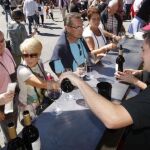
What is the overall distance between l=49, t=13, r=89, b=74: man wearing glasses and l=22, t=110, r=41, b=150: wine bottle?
1624 mm

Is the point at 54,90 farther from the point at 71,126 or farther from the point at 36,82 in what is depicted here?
the point at 71,126

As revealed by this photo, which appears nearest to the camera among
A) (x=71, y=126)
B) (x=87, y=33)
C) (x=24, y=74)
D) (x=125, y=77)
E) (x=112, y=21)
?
(x=71, y=126)

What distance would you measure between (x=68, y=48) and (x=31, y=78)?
86 cm

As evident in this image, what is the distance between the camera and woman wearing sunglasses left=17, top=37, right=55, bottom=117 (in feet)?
10.6

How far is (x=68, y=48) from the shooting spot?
3.89 metres

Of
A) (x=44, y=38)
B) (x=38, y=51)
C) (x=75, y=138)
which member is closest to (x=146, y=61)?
(x=75, y=138)

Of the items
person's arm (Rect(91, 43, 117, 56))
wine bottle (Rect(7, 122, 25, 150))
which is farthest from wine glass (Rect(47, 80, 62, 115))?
person's arm (Rect(91, 43, 117, 56))

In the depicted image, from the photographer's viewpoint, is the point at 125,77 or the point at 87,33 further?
the point at 87,33

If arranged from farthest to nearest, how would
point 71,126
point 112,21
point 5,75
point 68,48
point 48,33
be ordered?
point 48,33 → point 112,21 → point 68,48 → point 5,75 → point 71,126

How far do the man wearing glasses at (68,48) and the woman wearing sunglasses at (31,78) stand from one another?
1.16 ft

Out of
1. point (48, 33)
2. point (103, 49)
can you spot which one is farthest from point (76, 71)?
point (48, 33)

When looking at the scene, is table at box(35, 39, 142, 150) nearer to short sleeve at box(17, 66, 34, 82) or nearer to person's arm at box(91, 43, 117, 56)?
short sleeve at box(17, 66, 34, 82)

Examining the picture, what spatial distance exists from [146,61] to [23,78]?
5.24 feet

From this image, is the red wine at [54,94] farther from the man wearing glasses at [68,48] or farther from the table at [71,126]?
the man wearing glasses at [68,48]
